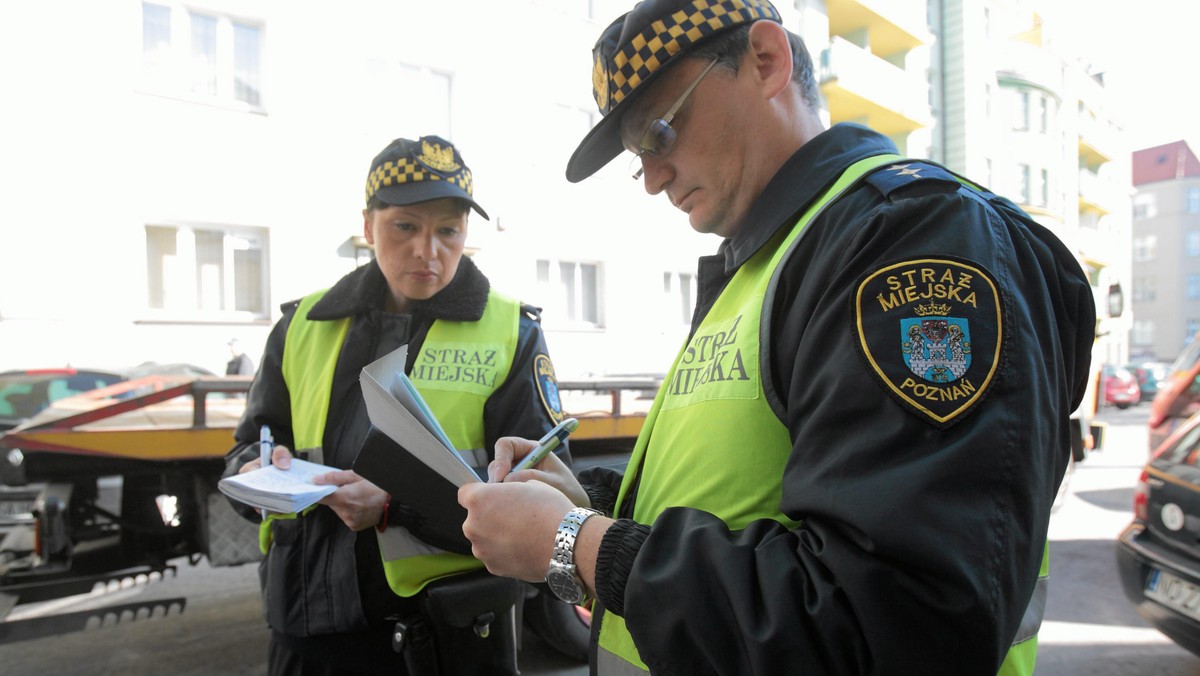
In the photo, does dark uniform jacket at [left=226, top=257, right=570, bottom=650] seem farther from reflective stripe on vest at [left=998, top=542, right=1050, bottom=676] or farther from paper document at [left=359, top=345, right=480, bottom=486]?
reflective stripe on vest at [left=998, top=542, right=1050, bottom=676]

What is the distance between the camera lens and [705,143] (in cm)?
127

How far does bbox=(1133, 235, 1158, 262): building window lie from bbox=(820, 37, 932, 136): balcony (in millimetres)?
49053

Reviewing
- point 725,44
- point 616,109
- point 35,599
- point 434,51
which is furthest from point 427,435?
point 434,51

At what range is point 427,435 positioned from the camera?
125 cm

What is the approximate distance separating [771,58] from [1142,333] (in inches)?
2676

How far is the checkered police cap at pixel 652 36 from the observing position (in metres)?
1.22

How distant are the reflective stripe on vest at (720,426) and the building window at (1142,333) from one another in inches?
2655

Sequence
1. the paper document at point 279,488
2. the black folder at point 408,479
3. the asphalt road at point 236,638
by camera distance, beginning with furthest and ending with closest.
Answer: the asphalt road at point 236,638 < the paper document at point 279,488 < the black folder at point 408,479

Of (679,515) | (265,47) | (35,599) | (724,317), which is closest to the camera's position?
(679,515)

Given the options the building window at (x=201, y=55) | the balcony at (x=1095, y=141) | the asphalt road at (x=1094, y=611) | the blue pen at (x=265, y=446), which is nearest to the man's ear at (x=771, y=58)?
the blue pen at (x=265, y=446)

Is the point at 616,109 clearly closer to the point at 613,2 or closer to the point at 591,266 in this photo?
the point at 591,266

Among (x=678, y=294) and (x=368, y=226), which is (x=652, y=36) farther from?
Answer: (x=678, y=294)

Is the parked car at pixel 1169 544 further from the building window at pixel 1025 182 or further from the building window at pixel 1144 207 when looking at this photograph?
the building window at pixel 1144 207

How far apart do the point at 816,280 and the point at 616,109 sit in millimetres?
565
